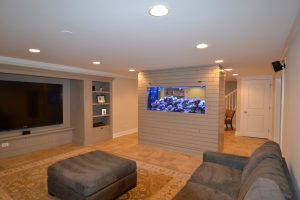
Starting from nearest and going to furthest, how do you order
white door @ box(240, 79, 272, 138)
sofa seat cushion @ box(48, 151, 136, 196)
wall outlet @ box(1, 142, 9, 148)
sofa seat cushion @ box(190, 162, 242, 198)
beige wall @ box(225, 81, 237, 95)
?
sofa seat cushion @ box(190, 162, 242, 198) → sofa seat cushion @ box(48, 151, 136, 196) → wall outlet @ box(1, 142, 9, 148) → white door @ box(240, 79, 272, 138) → beige wall @ box(225, 81, 237, 95)

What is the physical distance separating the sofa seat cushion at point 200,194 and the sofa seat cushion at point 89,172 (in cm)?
104

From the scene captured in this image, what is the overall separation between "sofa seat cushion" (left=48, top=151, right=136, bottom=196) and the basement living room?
2 cm

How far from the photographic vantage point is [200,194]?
1.83 metres

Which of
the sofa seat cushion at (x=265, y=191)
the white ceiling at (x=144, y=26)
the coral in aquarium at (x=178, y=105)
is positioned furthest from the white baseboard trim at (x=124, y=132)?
the sofa seat cushion at (x=265, y=191)

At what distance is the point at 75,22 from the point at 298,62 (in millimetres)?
2491

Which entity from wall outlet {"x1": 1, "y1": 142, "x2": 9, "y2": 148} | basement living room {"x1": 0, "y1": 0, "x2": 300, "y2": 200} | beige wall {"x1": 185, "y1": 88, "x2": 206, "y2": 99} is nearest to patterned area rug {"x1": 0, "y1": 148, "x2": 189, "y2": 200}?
basement living room {"x1": 0, "y1": 0, "x2": 300, "y2": 200}

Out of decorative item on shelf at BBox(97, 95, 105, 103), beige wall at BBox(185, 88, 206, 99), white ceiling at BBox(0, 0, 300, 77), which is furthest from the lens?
decorative item on shelf at BBox(97, 95, 105, 103)

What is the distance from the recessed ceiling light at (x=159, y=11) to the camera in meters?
Result: 1.54

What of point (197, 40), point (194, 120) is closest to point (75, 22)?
point (197, 40)

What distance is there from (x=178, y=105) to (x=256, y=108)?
3.56 m

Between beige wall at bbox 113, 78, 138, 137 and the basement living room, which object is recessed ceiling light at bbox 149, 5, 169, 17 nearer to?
the basement living room

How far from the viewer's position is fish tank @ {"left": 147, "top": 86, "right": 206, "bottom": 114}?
4.48m

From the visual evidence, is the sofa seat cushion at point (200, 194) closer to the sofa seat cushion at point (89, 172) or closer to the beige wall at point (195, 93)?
the sofa seat cushion at point (89, 172)

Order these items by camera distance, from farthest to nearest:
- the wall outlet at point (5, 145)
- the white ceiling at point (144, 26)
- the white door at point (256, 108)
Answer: the white door at point (256, 108) → the wall outlet at point (5, 145) → the white ceiling at point (144, 26)
